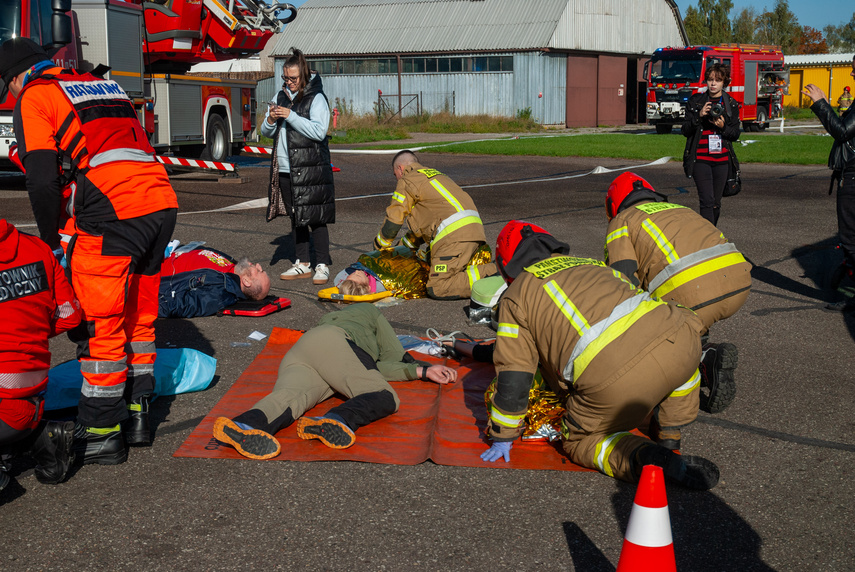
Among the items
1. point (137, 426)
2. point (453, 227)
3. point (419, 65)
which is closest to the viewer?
point (137, 426)

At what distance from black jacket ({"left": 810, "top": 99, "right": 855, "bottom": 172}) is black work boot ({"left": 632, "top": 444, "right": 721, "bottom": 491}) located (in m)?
4.05

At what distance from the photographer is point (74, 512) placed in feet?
11.8

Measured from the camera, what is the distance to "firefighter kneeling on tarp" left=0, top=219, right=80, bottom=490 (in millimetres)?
3617

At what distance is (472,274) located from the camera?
729 cm

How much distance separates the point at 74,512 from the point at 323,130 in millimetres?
4751

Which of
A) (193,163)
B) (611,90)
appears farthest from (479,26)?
(193,163)

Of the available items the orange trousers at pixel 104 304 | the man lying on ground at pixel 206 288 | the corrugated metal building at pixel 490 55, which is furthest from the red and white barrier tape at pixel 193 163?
the corrugated metal building at pixel 490 55

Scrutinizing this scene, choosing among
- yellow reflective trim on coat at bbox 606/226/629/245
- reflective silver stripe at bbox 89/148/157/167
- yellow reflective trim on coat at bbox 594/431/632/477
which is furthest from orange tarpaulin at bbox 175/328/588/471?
reflective silver stripe at bbox 89/148/157/167

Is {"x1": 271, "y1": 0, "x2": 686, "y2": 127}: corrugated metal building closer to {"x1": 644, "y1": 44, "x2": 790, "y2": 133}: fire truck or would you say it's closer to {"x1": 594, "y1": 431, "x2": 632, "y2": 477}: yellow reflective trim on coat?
{"x1": 644, "y1": 44, "x2": 790, "y2": 133}: fire truck

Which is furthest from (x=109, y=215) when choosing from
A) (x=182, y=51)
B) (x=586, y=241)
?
(x=182, y=51)

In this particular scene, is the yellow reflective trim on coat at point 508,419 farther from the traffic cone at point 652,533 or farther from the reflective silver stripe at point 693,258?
the reflective silver stripe at point 693,258

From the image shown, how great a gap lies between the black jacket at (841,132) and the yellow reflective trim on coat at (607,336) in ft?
12.9

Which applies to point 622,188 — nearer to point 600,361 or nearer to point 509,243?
point 509,243

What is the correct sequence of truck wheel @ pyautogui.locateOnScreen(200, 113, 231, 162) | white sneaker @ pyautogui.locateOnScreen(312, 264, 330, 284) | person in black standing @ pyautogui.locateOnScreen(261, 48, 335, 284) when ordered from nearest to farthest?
person in black standing @ pyautogui.locateOnScreen(261, 48, 335, 284), white sneaker @ pyautogui.locateOnScreen(312, 264, 330, 284), truck wheel @ pyautogui.locateOnScreen(200, 113, 231, 162)
